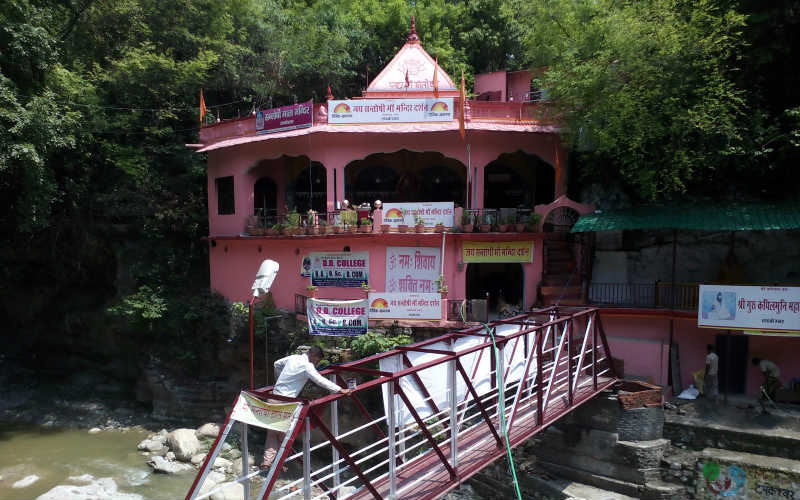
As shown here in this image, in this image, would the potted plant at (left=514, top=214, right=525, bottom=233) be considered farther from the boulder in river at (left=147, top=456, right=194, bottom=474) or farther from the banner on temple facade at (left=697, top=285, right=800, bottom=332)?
the boulder in river at (left=147, top=456, right=194, bottom=474)

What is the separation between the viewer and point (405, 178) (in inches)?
826

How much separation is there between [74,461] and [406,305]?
11641mm

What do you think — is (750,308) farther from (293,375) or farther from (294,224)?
(294,224)

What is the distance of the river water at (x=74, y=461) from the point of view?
14492mm

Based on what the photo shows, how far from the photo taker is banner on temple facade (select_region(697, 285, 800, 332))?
12242 mm

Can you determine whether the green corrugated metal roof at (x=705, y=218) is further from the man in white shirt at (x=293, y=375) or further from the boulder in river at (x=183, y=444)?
the boulder in river at (x=183, y=444)

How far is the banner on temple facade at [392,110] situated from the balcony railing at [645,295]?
7346 millimetres

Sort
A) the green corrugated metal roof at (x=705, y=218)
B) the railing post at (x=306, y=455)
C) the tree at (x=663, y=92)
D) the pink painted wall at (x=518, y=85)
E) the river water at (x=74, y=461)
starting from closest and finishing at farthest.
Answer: the railing post at (x=306, y=455), the tree at (x=663, y=92), the green corrugated metal roof at (x=705, y=218), the river water at (x=74, y=461), the pink painted wall at (x=518, y=85)

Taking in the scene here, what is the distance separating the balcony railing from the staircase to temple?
54 centimetres

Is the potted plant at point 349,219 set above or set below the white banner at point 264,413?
above

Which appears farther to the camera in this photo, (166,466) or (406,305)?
(166,466)

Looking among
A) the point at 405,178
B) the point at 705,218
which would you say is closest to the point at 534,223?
the point at 705,218

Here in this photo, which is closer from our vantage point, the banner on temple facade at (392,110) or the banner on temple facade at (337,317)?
the banner on temple facade at (337,317)

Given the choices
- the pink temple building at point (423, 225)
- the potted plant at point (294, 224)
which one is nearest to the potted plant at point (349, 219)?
the pink temple building at point (423, 225)
